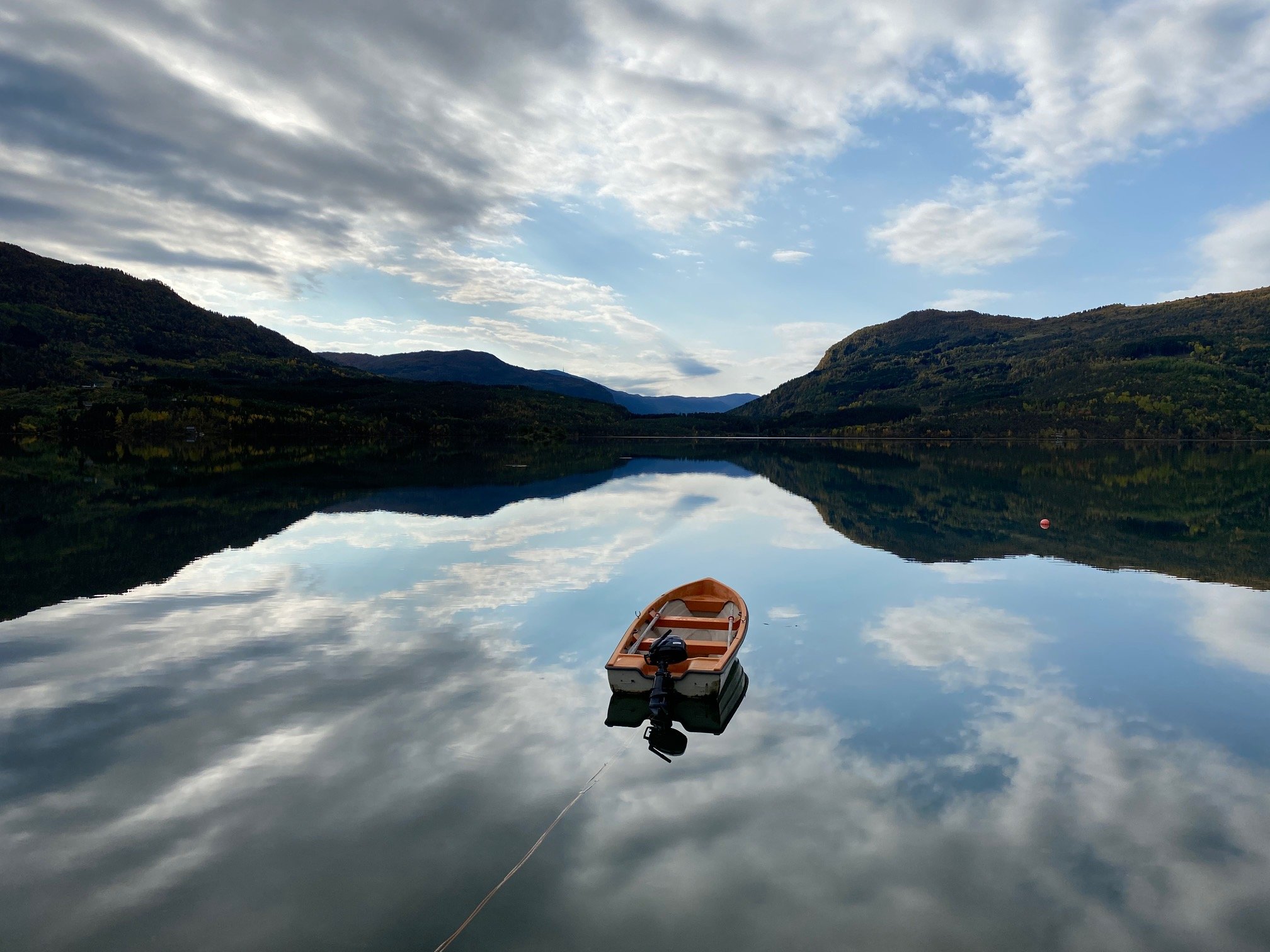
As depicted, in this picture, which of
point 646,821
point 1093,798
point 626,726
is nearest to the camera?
point 646,821

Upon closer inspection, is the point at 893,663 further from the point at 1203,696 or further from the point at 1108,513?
the point at 1108,513

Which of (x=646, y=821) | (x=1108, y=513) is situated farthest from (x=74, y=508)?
(x=1108, y=513)

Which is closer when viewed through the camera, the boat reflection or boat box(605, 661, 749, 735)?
the boat reflection

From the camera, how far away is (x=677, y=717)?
62.4 feet

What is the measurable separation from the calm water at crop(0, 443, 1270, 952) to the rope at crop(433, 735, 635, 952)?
18 cm

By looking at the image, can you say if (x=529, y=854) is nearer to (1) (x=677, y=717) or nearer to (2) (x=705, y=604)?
(1) (x=677, y=717)

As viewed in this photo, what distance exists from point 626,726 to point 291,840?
853 cm

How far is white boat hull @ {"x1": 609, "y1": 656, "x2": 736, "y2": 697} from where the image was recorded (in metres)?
18.6

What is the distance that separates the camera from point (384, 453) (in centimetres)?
15712

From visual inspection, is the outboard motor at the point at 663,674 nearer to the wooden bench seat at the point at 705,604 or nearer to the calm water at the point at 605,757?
the calm water at the point at 605,757

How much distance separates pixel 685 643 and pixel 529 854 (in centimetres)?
939

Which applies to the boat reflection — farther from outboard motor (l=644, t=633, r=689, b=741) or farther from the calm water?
the calm water

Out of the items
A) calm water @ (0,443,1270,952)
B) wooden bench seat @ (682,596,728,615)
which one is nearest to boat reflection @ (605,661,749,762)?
calm water @ (0,443,1270,952)

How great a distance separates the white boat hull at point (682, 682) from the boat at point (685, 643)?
2 centimetres
